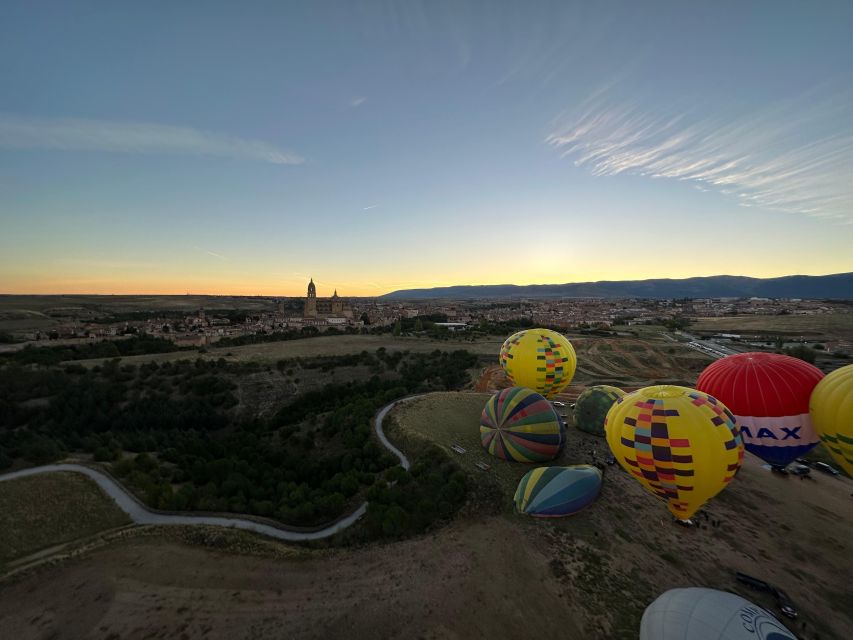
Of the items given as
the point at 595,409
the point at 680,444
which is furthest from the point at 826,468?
the point at 680,444

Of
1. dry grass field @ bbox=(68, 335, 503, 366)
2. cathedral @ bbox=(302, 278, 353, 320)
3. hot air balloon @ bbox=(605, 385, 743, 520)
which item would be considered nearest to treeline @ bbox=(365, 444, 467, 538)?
hot air balloon @ bbox=(605, 385, 743, 520)

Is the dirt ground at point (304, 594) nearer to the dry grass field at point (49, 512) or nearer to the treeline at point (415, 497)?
the treeline at point (415, 497)

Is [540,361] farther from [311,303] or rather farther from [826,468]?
[311,303]

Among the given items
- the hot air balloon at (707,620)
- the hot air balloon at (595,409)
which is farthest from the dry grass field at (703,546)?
the hot air balloon at (595,409)

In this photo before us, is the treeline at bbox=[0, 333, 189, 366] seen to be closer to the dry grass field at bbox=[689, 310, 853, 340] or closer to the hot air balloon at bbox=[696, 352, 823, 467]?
the hot air balloon at bbox=[696, 352, 823, 467]

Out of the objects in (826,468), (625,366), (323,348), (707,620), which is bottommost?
(625,366)

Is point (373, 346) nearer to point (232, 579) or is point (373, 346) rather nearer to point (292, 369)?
point (292, 369)

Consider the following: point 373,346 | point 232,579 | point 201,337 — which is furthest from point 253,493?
point 201,337
